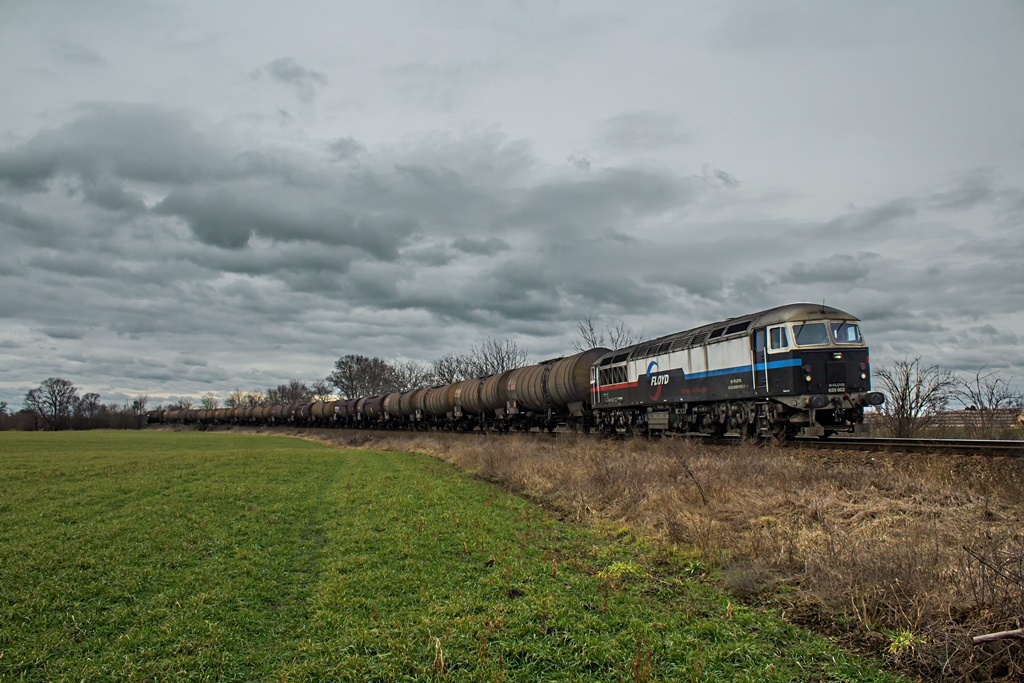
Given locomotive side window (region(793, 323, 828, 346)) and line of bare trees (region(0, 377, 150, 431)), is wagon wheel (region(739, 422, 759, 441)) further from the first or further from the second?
line of bare trees (region(0, 377, 150, 431))

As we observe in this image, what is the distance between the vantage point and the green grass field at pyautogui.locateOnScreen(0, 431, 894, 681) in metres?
5.67

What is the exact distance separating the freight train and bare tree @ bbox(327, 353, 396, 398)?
8056cm

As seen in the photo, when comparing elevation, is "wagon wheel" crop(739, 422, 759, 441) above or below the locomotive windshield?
below

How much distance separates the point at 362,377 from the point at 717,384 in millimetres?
102253

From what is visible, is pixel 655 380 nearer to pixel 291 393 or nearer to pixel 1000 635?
pixel 1000 635

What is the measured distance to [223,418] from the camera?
94875 millimetres

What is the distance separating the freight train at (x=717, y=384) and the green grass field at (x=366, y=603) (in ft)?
25.6

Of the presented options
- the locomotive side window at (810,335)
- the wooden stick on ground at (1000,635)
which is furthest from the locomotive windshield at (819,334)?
the wooden stick on ground at (1000,635)

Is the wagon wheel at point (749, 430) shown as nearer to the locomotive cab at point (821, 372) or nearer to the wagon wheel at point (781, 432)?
the wagon wheel at point (781, 432)

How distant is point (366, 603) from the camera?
293 inches

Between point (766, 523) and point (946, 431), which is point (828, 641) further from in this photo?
point (946, 431)

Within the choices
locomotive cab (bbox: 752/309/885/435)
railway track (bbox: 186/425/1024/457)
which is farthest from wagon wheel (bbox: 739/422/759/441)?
locomotive cab (bbox: 752/309/885/435)

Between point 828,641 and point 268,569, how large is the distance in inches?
292

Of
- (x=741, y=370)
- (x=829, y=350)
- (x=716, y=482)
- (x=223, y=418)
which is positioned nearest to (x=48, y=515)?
(x=716, y=482)
